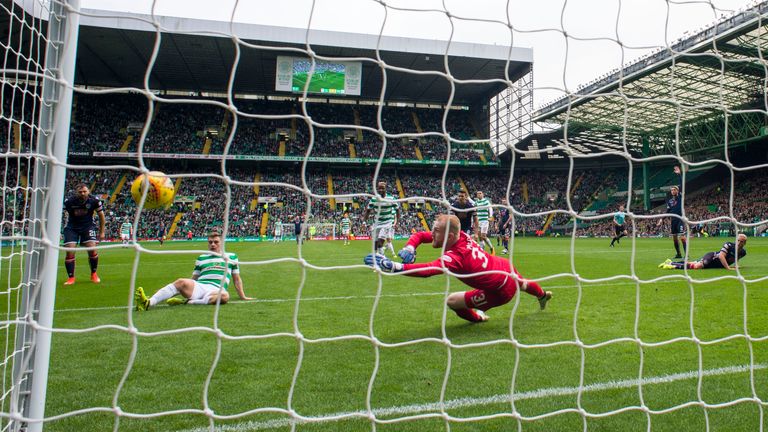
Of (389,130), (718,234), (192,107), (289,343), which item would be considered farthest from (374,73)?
(289,343)

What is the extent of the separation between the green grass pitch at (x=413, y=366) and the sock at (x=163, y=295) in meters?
0.10

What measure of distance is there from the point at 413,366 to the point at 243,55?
1061 inches

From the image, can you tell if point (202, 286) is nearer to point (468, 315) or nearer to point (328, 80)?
point (468, 315)

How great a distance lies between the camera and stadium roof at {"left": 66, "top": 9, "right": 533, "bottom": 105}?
25.2 m

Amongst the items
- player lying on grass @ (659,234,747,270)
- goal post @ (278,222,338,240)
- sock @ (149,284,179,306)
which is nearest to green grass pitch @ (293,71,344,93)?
goal post @ (278,222,338,240)

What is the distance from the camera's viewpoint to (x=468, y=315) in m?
4.55

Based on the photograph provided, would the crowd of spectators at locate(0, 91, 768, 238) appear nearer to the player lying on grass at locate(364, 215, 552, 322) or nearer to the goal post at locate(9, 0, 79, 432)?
the player lying on grass at locate(364, 215, 552, 322)

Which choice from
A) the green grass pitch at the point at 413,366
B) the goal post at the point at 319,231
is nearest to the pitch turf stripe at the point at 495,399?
the green grass pitch at the point at 413,366

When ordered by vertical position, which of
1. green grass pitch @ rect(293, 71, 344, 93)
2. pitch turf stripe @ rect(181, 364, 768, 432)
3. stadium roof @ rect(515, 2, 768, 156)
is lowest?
pitch turf stripe @ rect(181, 364, 768, 432)

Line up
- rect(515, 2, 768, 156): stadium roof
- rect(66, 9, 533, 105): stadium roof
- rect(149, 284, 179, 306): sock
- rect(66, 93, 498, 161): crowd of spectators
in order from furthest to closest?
rect(66, 93, 498, 161): crowd of spectators < rect(66, 9, 533, 105): stadium roof < rect(515, 2, 768, 156): stadium roof < rect(149, 284, 179, 306): sock

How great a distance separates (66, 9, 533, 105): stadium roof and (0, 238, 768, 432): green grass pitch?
65.8 feet

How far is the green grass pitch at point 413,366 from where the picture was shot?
2.44 meters

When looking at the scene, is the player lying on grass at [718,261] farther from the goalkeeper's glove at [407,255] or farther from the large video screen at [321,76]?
the large video screen at [321,76]

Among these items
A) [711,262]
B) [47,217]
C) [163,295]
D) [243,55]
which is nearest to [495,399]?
[47,217]
